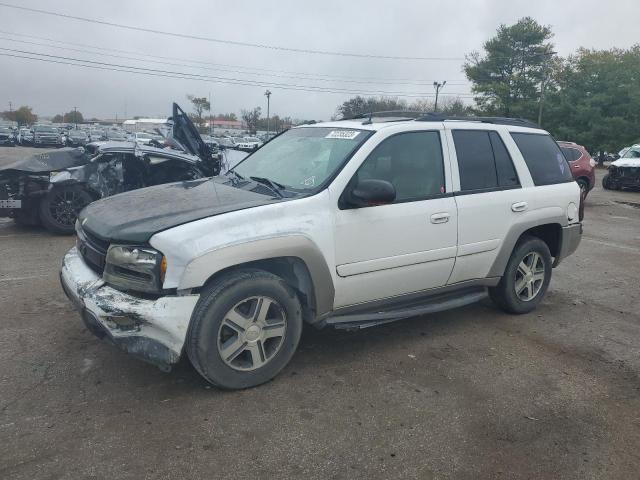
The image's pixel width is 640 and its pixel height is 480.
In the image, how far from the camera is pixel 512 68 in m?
48.9

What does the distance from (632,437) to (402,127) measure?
2.60m

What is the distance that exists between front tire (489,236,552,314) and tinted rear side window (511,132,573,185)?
614 mm

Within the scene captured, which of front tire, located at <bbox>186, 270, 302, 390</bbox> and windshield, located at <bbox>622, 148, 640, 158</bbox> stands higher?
windshield, located at <bbox>622, 148, 640, 158</bbox>

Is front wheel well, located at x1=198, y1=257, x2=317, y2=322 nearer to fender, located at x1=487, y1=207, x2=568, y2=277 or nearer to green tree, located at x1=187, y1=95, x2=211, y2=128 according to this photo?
fender, located at x1=487, y1=207, x2=568, y2=277

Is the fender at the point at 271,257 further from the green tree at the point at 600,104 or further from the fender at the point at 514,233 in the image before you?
the green tree at the point at 600,104

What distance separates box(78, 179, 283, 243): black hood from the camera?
3.21 m

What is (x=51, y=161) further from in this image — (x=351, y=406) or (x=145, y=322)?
(x=351, y=406)

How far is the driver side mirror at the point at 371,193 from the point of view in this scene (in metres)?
3.54

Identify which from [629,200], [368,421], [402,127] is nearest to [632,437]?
[368,421]

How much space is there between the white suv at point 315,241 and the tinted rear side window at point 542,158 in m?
0.02

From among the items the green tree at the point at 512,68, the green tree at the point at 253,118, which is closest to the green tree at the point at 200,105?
the green tree at the point at 253,118

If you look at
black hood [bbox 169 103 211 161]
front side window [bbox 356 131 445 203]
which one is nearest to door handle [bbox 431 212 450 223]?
front side window [bbox 356 131 445 203]

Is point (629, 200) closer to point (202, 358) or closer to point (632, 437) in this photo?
point (632, 437)

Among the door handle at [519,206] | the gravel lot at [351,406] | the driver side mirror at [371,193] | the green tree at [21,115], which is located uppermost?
the green tree at [21,115]
